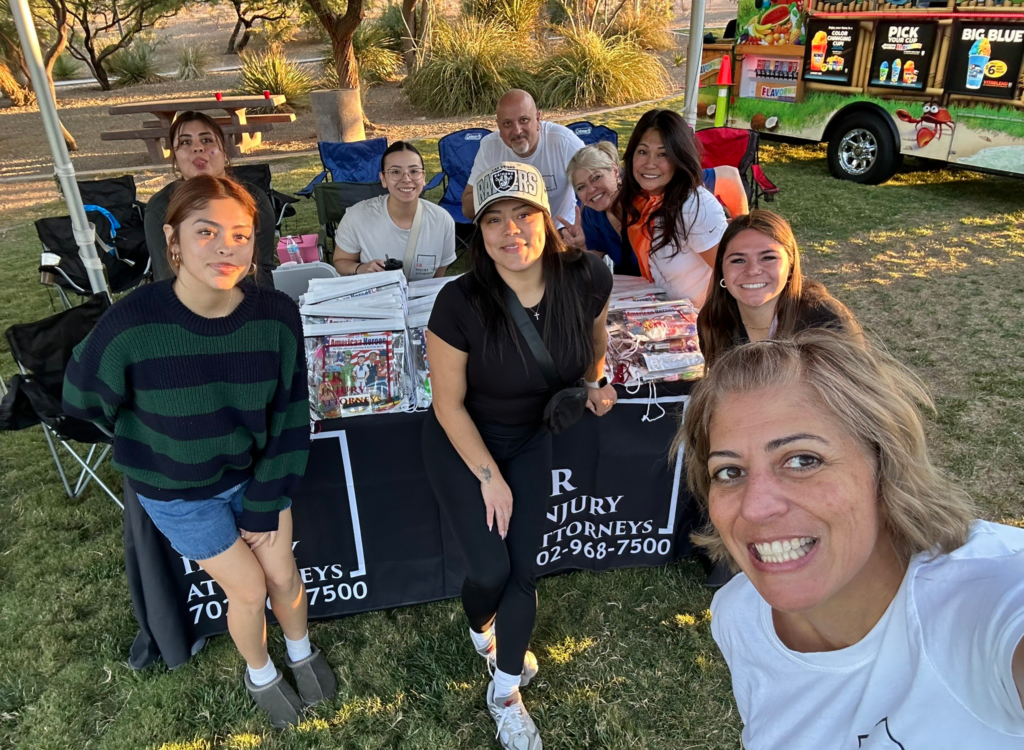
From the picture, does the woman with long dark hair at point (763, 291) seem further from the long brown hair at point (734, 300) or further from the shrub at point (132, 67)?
the shrub at point (132, 67)

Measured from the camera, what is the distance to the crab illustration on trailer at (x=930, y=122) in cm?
670

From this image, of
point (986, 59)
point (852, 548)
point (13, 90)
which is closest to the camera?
point (852, 548)

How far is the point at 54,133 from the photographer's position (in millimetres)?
2850

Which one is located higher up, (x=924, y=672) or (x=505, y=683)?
(x=924, y=672)

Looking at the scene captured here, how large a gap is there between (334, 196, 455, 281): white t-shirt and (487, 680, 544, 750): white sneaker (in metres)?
2.12

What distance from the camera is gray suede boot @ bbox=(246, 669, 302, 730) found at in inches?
84.9

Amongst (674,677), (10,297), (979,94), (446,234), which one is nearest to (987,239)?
(979,94)

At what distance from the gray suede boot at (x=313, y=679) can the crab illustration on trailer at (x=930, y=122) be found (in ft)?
24.8

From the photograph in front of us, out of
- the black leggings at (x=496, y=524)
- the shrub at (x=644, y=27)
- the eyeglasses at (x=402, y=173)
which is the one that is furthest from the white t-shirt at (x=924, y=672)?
the shrub at (x=644, y=27)

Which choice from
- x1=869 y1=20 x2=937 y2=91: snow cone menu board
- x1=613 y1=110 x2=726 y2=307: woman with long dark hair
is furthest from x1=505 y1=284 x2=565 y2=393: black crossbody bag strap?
x1=869 y1=20 x2=937 y2=91: snow cone menu board

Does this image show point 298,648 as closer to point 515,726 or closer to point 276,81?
point 515,726

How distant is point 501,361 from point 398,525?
3.04 feet

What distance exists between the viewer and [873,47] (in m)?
7.13

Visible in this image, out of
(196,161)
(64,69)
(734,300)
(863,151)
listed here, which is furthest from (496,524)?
(64,69)
